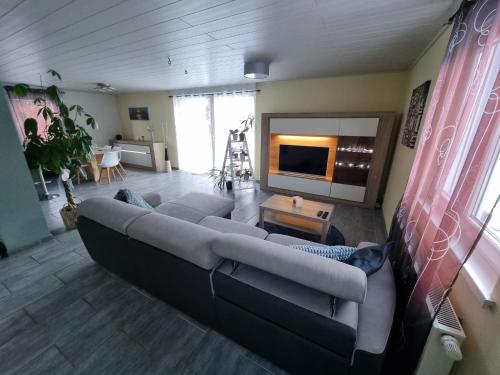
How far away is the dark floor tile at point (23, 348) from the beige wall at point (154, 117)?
187 inches

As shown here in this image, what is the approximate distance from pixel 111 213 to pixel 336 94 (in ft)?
12.0

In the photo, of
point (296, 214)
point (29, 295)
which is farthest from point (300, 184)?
point (29, 295)

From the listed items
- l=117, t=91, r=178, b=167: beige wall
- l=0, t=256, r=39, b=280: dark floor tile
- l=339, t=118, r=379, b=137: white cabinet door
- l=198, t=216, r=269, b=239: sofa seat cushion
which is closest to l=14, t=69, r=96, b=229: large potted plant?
l=0, t=256, r=39, b=280: dark floor tile

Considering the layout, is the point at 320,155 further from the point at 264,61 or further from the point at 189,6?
the point at 189,6

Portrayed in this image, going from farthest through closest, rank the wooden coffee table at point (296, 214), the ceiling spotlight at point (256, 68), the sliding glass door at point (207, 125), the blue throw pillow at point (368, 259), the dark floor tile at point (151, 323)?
the sliding glass door at point (207, 125) → the ceiling spotlight at point (256, 68) → the wooden coffee table at point (296, 214) → the dark floor tile at point (151, 323) → the blue throw pillow at point (368, 259)

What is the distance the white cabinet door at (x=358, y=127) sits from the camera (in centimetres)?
302

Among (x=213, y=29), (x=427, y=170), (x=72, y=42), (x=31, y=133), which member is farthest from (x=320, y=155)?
(x=31, y=133)

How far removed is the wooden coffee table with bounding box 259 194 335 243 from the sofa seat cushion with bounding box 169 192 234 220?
1.48ft

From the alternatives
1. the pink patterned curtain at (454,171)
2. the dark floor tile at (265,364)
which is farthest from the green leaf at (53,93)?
the pink patterned curtain at (454,171)

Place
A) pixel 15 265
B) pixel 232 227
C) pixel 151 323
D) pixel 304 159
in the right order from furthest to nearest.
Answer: pixel 304 159 < pixel 15 265 < pixel 232 227 < pixel 151 323

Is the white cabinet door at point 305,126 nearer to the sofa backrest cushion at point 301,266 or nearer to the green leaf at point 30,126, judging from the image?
the sofa backrest cushion at point 301,266

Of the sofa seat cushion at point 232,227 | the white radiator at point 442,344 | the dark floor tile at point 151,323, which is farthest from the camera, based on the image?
the sofa seat cushion at point 232,227

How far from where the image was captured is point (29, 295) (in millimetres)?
1643

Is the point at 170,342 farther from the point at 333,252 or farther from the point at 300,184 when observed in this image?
the point at 300,184
